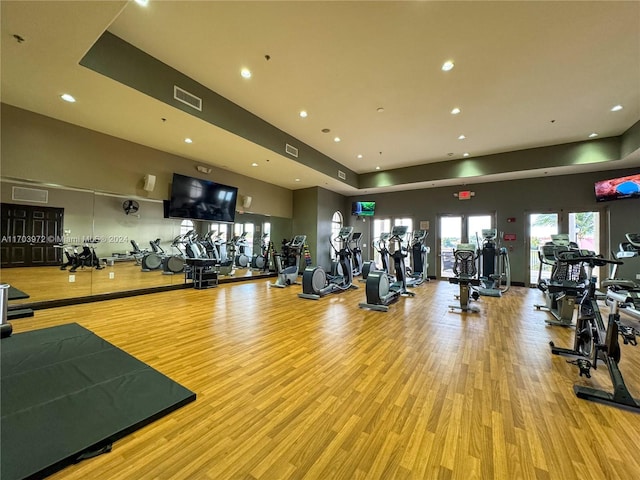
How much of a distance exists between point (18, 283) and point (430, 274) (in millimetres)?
11002

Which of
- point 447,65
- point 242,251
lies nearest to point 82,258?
point 242,251

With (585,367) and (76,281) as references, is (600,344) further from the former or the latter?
(76,281)

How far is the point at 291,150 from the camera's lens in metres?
6.89

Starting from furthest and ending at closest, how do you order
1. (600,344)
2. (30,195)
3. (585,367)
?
(30,195), (585,367), (600,344)

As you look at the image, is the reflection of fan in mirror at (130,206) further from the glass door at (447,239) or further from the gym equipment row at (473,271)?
the glass door at (447,239)

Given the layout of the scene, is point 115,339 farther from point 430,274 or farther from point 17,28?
point 430,274

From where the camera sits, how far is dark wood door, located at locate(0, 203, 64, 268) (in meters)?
4.53

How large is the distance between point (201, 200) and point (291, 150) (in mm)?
2847

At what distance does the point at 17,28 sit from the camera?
2.72m

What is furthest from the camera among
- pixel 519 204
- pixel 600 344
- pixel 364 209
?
pixel 364 209

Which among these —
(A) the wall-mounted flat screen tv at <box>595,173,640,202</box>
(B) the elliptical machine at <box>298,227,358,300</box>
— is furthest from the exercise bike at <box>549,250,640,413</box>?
(A) the wall-mounted flat screen tv at <box>595,173,640,202</box>

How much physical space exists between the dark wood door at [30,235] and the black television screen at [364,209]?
9.16m

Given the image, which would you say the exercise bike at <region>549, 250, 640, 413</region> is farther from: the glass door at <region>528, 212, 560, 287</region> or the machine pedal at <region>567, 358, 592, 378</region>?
the glass door at <region>528, 212, 560, 287</region>

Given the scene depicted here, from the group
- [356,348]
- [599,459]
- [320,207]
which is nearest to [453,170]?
[320,207]
